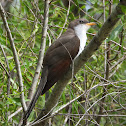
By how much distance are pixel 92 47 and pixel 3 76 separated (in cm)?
125

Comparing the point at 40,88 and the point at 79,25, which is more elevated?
the point at 79,25

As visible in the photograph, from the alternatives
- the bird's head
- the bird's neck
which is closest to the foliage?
the bird's head

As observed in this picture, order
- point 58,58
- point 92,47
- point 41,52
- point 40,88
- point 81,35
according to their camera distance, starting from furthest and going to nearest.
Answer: point 81,35, point 58,58, point 40,88, point 41,52, point 92,47

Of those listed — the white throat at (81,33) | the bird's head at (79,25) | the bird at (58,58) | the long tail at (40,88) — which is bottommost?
the long tail at (40,88)

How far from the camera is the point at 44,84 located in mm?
2721

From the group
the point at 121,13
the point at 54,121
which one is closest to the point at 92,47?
the point at 121,13

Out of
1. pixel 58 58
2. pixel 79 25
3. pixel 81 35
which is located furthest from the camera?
pixel 79 25

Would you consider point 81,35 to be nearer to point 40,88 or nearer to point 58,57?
point 58,57

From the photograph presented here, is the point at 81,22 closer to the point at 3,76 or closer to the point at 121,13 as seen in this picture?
the point at 3,76

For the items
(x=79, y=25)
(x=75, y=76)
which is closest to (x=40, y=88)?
(x=75, y=76)

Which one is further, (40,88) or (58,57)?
(58,57)

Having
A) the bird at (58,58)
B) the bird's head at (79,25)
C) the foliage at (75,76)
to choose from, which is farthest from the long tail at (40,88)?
the bird's head at (79,25)

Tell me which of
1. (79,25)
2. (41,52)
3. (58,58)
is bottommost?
(58,58)

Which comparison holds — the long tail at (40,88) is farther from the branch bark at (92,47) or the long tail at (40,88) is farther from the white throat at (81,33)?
the white throat at (81,33)
